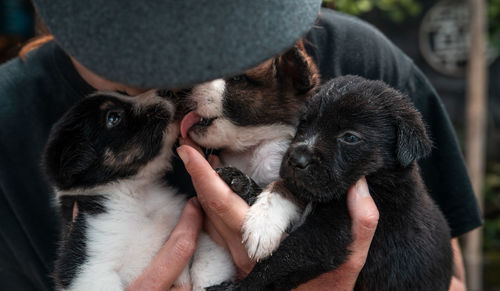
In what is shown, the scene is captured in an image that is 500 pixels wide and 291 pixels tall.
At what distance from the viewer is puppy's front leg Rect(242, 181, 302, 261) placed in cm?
203

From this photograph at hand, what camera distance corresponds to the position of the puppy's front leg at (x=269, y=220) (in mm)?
2027

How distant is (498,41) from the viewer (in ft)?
24.7

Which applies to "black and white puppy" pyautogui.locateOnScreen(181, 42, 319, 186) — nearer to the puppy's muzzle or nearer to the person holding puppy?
the person holding puppy

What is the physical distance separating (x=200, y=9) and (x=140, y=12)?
0.16 m

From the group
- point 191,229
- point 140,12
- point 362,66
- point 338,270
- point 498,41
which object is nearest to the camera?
point 140,12

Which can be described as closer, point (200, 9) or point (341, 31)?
point (200, 9)

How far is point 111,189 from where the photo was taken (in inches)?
93.4

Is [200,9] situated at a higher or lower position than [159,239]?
higher

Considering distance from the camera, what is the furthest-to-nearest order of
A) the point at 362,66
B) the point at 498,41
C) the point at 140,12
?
the point at 498,41 → the point at 362,66 → the point at 140,12

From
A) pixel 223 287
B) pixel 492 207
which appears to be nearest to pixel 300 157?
pixel 223 287

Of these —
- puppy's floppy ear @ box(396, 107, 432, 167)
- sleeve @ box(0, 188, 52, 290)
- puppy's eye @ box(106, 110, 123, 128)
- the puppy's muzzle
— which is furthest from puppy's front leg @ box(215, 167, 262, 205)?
sleeve @ box(0, 188, 52, 290)

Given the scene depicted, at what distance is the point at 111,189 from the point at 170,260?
49cm

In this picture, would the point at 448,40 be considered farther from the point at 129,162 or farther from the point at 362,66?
the point at 129,162

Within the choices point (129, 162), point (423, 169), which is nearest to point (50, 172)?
point (129, 162)
